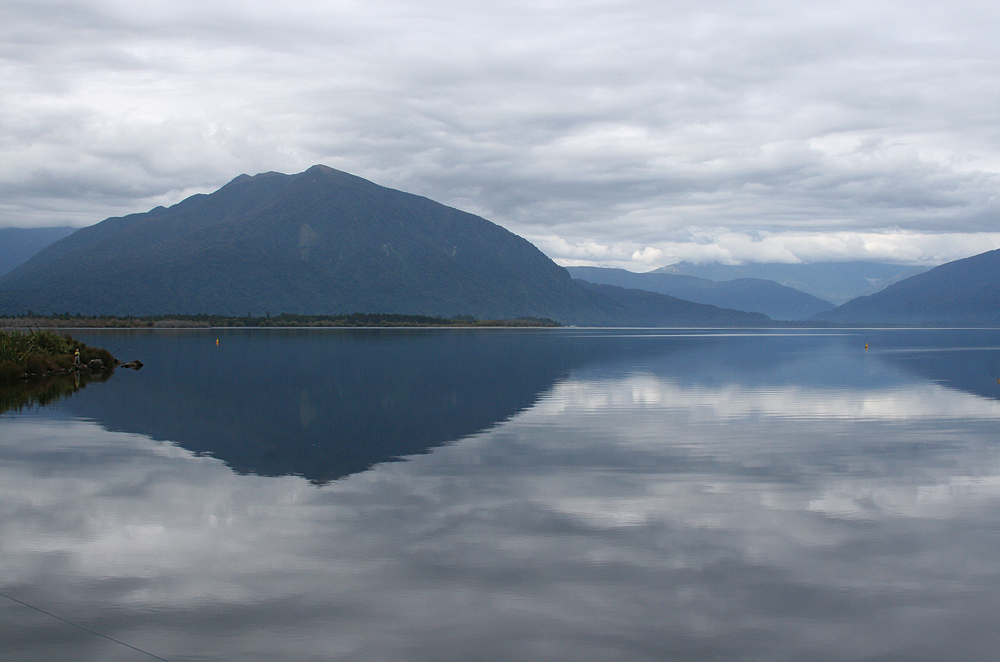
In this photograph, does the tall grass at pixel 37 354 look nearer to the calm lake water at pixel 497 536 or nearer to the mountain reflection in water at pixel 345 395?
the mountain reflection in water at pixel 345 395

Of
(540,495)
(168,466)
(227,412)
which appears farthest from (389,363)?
(540,495)

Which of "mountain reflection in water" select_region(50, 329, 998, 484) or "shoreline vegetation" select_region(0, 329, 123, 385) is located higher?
"shoreline vegetation" select_region(0, 329, 123, 385)

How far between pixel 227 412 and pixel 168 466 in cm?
908

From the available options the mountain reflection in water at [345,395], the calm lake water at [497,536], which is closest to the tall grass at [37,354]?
the mountain reflection in water at [345,395]

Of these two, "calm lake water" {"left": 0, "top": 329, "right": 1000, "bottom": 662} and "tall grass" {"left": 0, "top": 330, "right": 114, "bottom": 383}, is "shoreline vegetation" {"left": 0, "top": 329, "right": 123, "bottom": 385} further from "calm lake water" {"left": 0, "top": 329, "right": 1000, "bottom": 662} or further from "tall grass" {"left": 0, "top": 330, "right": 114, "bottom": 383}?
"calm lake water" {"left": 0, "top": 329, "right": 1000, "bottom": 662}

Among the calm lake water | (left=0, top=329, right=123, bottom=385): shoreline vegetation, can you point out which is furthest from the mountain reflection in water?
(left=0, top=329, right=123, bottom=385): shoreline vegetation

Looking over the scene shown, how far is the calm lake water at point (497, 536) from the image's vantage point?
27.9ft

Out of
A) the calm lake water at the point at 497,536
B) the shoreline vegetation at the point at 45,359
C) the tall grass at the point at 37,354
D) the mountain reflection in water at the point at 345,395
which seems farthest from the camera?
the shoreline vegetation at the point at 45,359

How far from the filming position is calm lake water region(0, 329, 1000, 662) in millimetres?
8500

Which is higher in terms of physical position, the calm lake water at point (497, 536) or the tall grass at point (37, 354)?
the tall grass at point (37, 354)

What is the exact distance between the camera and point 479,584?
9.91m

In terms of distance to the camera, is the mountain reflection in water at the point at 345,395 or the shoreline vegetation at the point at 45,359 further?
Answer: the shoreline vegetation at the point at 45,359

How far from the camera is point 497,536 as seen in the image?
39.3 ft

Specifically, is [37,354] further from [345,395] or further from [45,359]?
[345,395]
